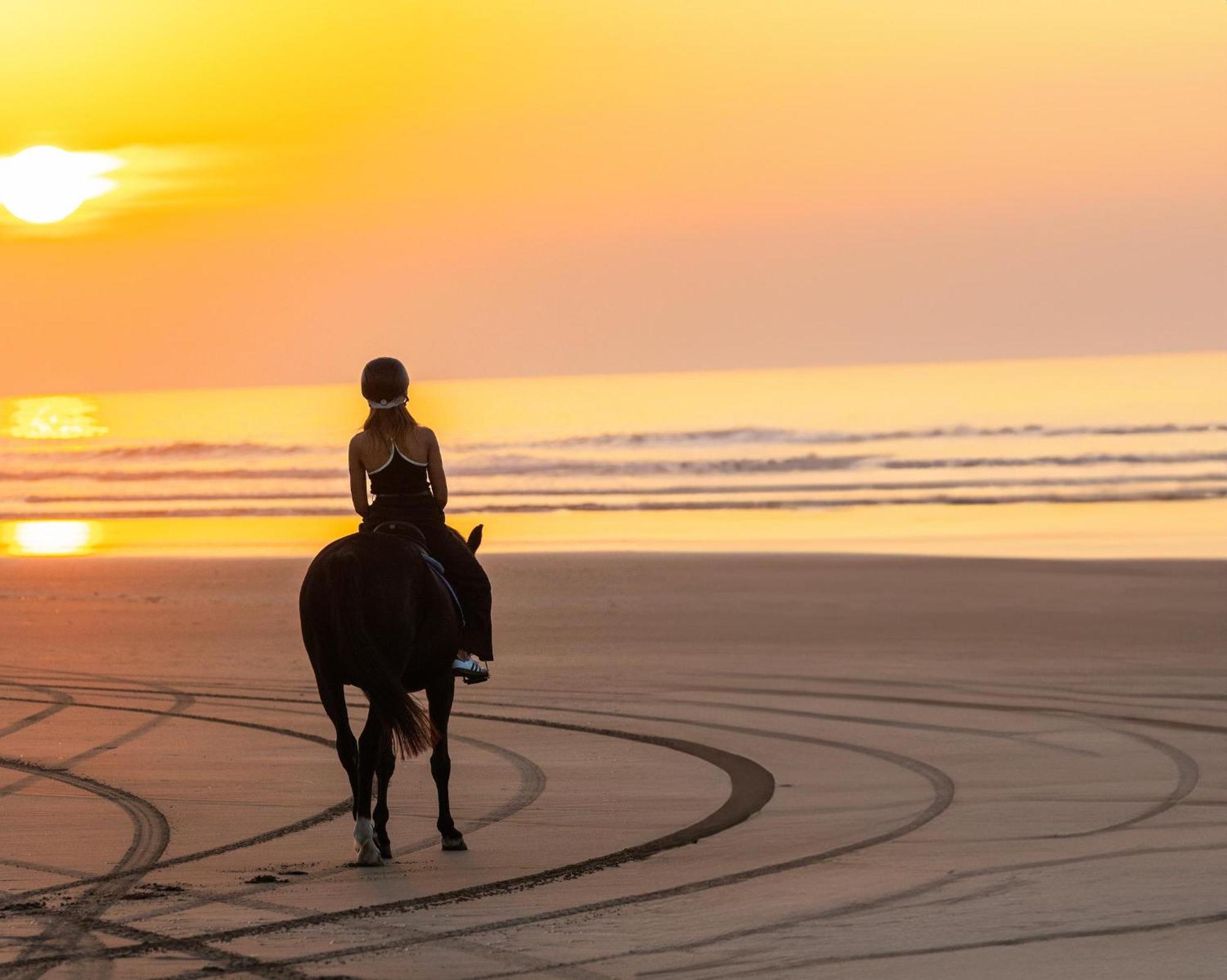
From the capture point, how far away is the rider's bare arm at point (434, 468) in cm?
828

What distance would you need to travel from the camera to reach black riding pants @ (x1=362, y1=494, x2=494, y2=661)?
826 cm

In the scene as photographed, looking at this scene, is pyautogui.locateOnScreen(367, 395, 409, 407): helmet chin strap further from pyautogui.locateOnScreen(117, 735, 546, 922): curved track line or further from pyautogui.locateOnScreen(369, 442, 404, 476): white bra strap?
pyautogui.locateOnScreen(117, 735, 546, 922): curved track line

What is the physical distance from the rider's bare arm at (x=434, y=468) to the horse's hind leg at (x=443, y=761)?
852 millimetres

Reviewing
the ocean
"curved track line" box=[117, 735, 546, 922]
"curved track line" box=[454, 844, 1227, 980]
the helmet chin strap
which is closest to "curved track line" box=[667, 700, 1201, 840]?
"curved track line" box=[454, 844, 1227, 980]

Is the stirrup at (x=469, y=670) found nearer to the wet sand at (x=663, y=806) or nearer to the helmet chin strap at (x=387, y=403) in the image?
the wet sand at (x=663, y=806)

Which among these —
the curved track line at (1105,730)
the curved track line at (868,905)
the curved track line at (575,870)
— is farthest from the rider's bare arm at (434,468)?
the curved track line at (1105,730)

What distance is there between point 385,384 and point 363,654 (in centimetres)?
127

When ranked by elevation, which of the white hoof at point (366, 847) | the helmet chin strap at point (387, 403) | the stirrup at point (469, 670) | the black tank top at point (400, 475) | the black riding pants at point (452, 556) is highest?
the helmet chin strap at point (387, 403)

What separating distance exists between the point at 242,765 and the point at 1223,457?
39.5 metres

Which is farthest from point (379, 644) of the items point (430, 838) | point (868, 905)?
point (868, 905)

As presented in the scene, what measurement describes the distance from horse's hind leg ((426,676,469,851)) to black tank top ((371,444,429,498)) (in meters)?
0.89

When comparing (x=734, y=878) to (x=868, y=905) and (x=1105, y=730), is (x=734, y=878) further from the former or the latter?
(x=1105, y=730)

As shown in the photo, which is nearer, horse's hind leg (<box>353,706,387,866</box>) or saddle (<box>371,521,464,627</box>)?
horse's hind leg (<box>353,706,387,866</box>)

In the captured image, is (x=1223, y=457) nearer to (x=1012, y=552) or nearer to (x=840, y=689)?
(x=1012, y=552)
